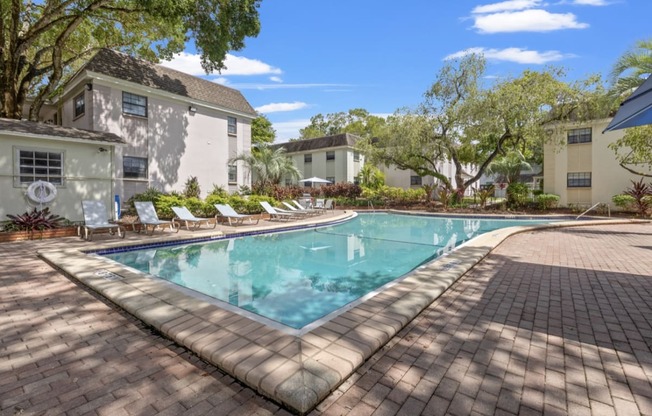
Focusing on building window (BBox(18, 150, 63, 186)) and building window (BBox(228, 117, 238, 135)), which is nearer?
building window (BBox(18, 150, 63, 186))

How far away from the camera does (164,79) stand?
17.4 metres

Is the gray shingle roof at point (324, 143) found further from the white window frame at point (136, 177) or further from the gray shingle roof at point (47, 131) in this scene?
the gray shingle roof at point (47, 131)

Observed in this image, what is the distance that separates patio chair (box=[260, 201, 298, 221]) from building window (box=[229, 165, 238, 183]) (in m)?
5.45

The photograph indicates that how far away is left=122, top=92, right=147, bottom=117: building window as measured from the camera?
50.5 feet

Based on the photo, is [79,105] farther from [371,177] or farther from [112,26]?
[371,177]

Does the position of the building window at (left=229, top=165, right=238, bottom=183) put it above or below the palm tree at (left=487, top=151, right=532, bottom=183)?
below

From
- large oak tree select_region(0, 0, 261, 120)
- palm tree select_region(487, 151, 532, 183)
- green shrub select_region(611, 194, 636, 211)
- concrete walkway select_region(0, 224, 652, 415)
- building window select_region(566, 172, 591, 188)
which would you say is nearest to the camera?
concrete walkway select_region(0, 224, 652, 415)

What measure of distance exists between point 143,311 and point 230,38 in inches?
499

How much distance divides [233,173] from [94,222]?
11268 mm

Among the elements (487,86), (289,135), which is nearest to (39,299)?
(487,86)

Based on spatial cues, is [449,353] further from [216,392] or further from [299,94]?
[299,94]

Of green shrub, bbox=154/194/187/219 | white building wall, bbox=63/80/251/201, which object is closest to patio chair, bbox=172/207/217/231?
green shrub, bbox=154/194/187/219

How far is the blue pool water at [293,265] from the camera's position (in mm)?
5391

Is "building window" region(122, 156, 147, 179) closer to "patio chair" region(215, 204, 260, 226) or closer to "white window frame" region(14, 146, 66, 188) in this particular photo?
"white window frame" region(14, 146, 66, 188)
